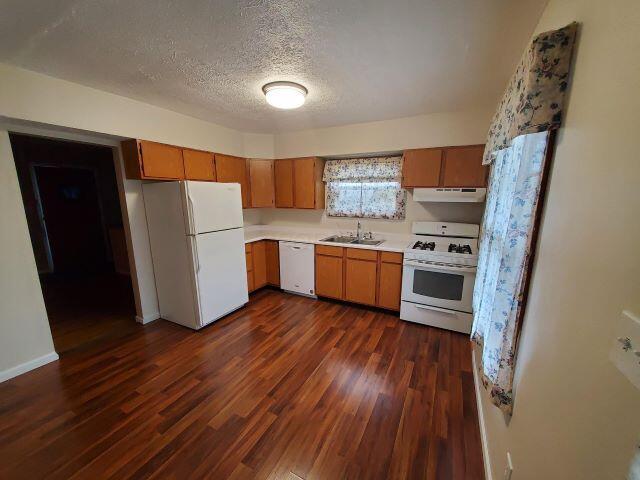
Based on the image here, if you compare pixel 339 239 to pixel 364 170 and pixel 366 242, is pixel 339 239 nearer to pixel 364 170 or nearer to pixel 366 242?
pixel 366 242

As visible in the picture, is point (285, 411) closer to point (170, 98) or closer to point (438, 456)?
→ point (438, 456)

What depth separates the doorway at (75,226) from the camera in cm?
371

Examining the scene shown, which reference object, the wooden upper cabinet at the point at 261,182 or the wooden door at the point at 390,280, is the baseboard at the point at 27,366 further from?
the wooden door at the point at 390,280

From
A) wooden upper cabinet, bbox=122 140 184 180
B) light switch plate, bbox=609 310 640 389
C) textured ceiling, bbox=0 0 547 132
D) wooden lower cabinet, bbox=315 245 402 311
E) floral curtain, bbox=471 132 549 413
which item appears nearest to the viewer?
light switch plate, bbox=609 310 640 389

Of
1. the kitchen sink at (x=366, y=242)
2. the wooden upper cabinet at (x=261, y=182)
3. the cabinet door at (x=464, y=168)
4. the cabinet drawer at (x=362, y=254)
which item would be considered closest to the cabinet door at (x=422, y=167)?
the cabinet door at (x=464, y=168)

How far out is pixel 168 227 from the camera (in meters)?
2.75

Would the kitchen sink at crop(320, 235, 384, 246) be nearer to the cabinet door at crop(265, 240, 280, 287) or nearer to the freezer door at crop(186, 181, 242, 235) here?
the cabinet door at crop(265, 240, 280, 287)

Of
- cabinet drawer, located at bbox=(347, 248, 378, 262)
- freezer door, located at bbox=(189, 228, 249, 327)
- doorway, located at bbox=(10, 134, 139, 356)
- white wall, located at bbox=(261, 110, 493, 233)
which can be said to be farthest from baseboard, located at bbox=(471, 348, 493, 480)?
doorway, located at bbox=(10, 134, 139, 356)

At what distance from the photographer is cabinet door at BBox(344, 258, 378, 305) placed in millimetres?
3158

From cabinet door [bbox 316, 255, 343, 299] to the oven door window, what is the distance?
99cm

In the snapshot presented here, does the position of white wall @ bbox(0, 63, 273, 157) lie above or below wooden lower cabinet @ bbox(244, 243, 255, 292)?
above

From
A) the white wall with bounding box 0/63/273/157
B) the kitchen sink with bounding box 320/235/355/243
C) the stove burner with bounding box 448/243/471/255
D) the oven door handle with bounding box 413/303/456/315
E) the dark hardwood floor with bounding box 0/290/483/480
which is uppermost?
the white wall with bounding box 0/63/273/157

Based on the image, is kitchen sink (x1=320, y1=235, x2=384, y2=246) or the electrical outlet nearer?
the electrical outlet

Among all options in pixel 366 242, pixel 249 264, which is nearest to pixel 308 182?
pixel 366 242
